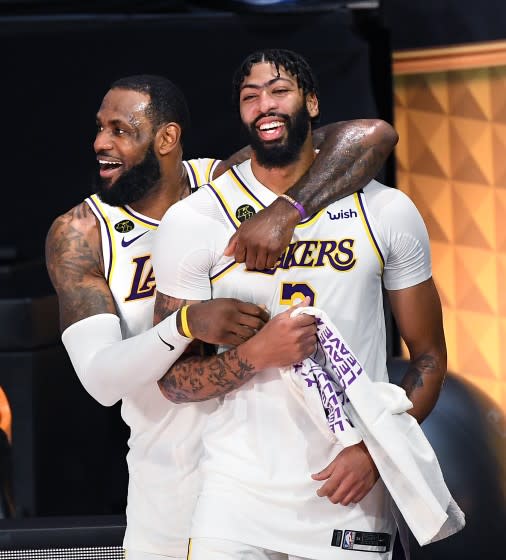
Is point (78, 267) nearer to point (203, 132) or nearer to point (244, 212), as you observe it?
point (244, 212)

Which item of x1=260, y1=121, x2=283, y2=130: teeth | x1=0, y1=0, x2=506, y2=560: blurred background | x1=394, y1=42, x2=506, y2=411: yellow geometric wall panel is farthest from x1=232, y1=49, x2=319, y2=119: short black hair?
x1=394, y1=42, x2=506, y2=411: yellow geometric wall panel

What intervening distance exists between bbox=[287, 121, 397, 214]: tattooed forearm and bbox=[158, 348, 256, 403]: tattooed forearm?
42 centimetres

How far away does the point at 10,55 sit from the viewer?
568 cm

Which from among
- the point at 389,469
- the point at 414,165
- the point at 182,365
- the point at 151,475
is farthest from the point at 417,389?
the point at 414,165

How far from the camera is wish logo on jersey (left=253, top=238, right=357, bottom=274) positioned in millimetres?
3074

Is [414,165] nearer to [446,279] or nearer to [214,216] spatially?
[446,279]

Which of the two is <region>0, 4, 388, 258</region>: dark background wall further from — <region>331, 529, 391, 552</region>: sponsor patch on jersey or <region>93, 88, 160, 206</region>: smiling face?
<region>331, 529, 391, 552</region>: sponsor patch on jersey

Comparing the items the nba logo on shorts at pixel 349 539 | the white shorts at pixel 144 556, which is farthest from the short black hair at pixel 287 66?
the white shorts at pixel 144 556

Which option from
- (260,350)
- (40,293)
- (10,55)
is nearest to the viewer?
(260,350)

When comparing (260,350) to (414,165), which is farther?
(414,165)

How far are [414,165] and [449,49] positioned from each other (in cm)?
54

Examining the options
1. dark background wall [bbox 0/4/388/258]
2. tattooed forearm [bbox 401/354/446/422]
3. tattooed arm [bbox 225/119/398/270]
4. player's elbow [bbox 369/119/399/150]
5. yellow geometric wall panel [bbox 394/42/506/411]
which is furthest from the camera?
yellow geometric wall panel [bbox 394/42/506/411]

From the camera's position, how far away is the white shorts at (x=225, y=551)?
9.77 feet

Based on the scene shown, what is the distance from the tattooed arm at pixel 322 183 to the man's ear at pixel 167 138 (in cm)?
46
